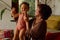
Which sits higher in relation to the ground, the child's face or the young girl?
the child's face

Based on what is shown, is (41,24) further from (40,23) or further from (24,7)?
(24,7)

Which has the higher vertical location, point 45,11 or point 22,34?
point 45,11

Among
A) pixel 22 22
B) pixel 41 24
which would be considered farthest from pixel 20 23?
pixel 41 24

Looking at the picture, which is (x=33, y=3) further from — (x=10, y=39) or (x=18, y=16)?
(x=10, y=39)

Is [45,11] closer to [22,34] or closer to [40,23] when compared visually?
[40,23]

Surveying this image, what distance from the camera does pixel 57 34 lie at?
2.76 ft

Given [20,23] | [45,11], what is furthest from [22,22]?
[45,11]

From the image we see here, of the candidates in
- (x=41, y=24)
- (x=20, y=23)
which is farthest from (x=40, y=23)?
(x=20, y=23)

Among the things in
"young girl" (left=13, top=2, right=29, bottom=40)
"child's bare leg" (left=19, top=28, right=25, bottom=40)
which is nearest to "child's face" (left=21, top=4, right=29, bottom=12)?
"young girl" (left=13, top=2, right=29, bottom=40)

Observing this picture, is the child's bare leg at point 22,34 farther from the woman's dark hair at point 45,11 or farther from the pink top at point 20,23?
the woman's dark hair at point 45,11

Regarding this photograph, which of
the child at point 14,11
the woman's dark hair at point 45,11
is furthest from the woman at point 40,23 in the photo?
the child at point 14,11

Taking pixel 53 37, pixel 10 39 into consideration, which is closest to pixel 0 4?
pixel 10 39

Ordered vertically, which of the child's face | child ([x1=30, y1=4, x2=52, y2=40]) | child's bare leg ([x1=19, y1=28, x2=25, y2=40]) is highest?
the child's face

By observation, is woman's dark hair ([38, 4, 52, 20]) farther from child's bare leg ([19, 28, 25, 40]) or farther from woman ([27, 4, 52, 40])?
child's bare leg ([19, 28, 25, 40])
